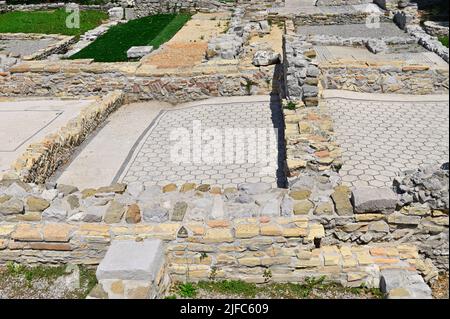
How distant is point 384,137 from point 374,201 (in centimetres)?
349

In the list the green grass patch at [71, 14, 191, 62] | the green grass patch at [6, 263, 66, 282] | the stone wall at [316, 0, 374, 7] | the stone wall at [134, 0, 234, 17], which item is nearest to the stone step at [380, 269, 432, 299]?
the green grass patch at [6, 263, 66, 282]

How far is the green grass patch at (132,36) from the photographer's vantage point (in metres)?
13.7

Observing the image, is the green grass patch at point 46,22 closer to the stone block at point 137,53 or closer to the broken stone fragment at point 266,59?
the stone block at point 137,53

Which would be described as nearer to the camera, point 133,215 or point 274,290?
point 274,290

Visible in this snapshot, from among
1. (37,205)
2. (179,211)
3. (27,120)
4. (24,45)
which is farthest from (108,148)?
(24,45)

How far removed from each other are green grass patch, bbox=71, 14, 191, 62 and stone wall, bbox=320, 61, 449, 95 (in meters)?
6.25

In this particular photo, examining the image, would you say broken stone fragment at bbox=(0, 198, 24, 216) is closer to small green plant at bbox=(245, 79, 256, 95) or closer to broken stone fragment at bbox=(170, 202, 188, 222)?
broken stone fragment at bbox=(170, 202, 188, 222)

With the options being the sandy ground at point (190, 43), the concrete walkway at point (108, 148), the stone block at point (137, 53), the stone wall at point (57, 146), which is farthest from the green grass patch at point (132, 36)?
the stone wall at point (57, 146)

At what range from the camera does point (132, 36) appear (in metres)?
16.4

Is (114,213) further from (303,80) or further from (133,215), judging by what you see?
(303,80)

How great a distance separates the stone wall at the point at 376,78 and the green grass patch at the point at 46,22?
11.2 meters

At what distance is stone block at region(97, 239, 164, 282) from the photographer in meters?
Answer: 3.93

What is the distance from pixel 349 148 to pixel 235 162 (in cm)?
187

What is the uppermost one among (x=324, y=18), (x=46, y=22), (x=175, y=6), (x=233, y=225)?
(x=324, y=18)
